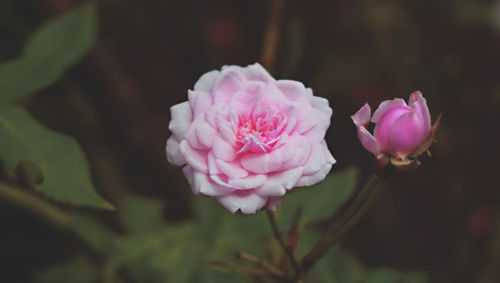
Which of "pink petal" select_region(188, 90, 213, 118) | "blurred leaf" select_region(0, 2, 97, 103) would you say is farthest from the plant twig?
"blurred leaf" select_region(0, 2, 97, 103)

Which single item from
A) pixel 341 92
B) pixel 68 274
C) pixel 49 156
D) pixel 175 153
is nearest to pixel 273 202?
pixel 175 153

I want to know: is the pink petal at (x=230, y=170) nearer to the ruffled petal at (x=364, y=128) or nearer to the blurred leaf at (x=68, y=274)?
the ruffled petal at (x=364, y=128)

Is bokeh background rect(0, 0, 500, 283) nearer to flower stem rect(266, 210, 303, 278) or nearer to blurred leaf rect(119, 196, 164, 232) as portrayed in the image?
blurred leaf rect(119, 196, 164, 232)

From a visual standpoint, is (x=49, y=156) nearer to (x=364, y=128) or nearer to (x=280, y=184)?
(x=280, y=184)

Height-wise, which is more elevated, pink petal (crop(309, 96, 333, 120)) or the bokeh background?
pink petal (crop(309, 96, 333, 120))

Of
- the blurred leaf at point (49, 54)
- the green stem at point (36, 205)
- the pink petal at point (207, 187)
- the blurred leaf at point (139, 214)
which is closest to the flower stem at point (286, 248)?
the pink petal at point (207, 187)

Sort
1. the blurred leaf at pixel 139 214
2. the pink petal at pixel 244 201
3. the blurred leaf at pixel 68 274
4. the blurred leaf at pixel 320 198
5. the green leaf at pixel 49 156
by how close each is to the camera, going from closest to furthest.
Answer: the pink petal at pixel 244 201, the green leaf at pixel 49 156, the blurred leaf at pixel 320 198, the blurred leaf at pixel 68 274, the blurred leaf at pixel 139 214

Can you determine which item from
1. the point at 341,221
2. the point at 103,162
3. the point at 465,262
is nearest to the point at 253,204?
the point at 341,221

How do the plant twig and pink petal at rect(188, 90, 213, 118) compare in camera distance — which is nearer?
pink petal at rect(188, 90, 213, 118)
